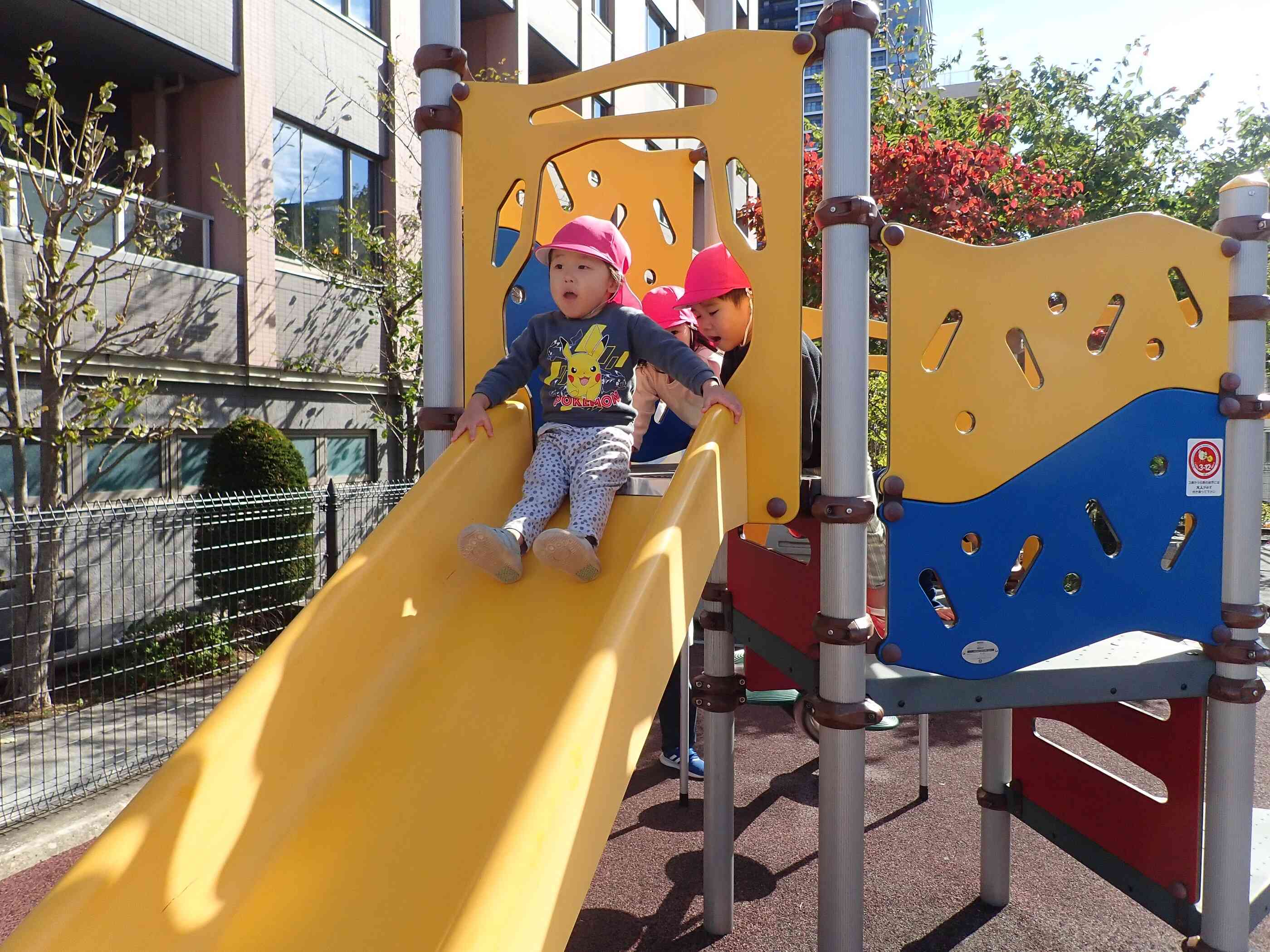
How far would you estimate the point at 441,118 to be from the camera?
301 centimetres

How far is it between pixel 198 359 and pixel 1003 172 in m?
7.92

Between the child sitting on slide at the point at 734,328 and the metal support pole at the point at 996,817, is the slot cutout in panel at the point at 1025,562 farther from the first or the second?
the metal support pole at the point at 996,817

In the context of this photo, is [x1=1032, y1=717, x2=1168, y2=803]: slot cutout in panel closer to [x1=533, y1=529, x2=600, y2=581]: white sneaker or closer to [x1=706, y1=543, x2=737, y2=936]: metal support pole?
[x1=706, y1=543, x2=737, y2=936]: metal support pole

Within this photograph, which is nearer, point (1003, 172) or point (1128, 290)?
point (1128, 290)

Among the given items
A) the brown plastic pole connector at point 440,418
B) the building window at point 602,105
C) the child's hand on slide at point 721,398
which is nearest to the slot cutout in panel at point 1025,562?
the child's hand on slide at point 721,398

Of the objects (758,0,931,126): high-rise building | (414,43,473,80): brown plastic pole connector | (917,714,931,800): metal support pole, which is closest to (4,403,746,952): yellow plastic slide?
(414,43,473,80): brown plastic pole connector

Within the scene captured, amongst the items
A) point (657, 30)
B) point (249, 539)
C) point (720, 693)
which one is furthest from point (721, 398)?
point (657, 30)

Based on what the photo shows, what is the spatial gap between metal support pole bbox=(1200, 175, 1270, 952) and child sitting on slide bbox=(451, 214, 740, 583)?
1.68 meters

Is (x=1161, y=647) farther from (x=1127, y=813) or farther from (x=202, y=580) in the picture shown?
(x=202, y=580)

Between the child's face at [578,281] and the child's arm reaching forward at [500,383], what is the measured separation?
147 mm

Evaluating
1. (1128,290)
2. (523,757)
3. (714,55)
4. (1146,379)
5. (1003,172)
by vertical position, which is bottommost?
(523,757)

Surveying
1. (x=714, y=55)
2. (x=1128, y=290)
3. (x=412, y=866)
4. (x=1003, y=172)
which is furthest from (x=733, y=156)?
(x=1003, y=172)

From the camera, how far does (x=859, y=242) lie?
2.50 m

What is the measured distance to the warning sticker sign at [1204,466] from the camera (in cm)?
269
